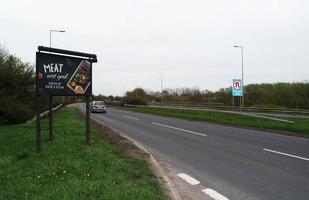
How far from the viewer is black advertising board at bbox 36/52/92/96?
30.3 ft

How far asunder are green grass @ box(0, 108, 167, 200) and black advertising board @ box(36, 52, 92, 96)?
5.94ft

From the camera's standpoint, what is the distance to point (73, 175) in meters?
6.19

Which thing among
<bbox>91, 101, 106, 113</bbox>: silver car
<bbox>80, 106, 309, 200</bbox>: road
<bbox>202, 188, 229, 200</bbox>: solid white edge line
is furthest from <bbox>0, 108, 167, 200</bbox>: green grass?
<bbox>91, 101, 106, 113</bbox>: silver car

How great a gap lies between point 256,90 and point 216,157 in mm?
51115

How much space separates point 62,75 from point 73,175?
14.6ft

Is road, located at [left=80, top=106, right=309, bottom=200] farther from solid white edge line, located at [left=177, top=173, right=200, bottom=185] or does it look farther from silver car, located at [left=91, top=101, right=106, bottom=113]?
silver car, located at [left=91, top=101, right=106, bottom=113]

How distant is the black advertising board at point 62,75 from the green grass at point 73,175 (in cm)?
181

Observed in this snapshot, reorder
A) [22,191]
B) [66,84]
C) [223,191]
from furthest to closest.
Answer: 1. [66,84]
2. [223,191]
3. [22,191]

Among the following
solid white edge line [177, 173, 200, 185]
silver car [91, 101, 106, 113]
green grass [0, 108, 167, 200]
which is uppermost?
silver car [91, 101, 106, 113]

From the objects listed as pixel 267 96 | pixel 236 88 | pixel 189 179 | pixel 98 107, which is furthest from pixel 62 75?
pixel 267 96

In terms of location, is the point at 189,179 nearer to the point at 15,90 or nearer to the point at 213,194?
the point at 213,194

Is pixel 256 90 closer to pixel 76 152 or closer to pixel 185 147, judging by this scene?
pixel 185 147

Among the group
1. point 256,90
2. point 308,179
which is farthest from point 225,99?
point 308,179

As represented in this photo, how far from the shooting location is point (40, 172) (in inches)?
253
